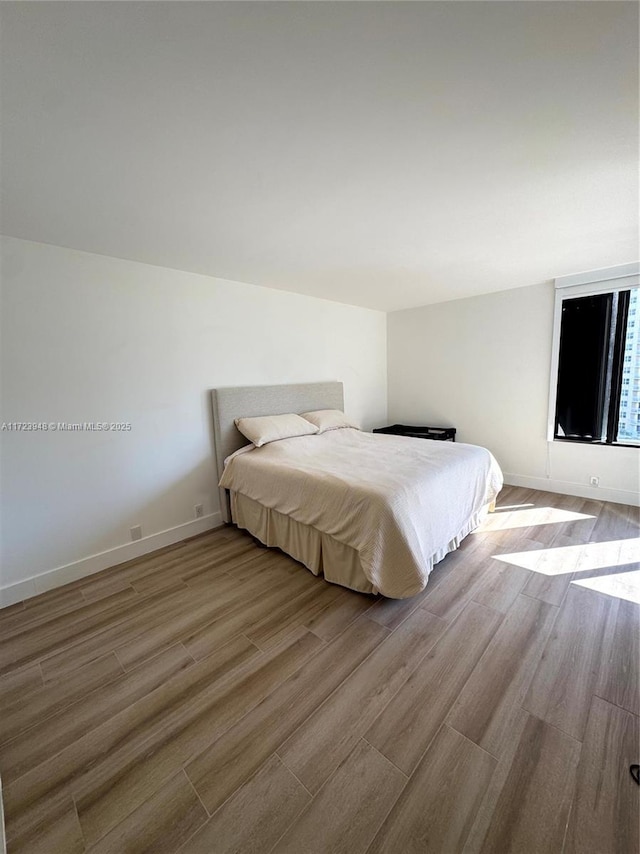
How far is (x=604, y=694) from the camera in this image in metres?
1.37

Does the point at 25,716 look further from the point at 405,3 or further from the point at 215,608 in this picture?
the point at 405,3

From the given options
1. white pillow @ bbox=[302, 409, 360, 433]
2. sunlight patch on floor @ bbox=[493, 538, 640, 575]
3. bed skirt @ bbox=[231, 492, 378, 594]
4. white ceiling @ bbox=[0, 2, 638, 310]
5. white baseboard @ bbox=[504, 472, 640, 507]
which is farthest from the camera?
white pillow @ bbox=[302, 409, 360, 433]

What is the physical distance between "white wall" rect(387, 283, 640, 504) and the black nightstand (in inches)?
5.6

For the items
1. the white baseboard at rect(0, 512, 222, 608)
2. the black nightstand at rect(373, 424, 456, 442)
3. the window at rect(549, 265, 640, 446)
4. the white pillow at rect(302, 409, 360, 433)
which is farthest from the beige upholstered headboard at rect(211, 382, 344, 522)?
the window at rect(549, 265, 640, 446)

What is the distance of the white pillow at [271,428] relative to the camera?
2.92 metres

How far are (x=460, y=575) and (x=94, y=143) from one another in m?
2.98

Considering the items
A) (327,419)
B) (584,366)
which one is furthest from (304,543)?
(584,366)

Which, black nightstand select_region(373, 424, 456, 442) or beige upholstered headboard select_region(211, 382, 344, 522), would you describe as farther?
black nightstand select_region(373, 424, 456, 442)

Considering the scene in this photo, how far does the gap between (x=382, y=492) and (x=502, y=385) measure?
9.10ft

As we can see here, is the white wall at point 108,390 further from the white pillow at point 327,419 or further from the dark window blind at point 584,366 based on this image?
the dark window blind at point 584,366

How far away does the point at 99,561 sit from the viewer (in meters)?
2.38

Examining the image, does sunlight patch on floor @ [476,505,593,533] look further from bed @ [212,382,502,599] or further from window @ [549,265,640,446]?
window @ [549,265,640,446]

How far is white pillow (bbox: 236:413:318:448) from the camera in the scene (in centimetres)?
292

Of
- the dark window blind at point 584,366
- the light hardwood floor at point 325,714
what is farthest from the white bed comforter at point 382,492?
the dark window blind at point 584,366
